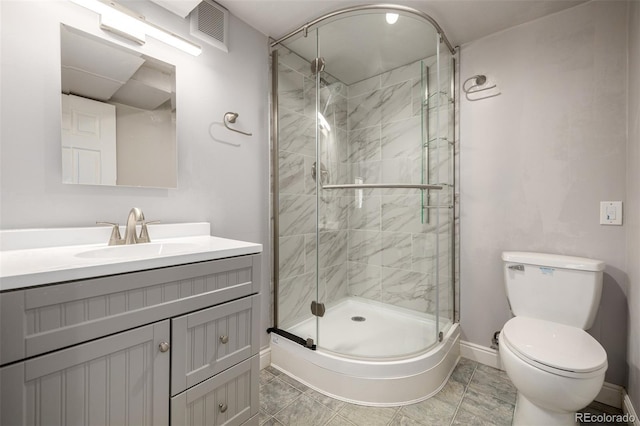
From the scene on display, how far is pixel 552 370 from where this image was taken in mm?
1133

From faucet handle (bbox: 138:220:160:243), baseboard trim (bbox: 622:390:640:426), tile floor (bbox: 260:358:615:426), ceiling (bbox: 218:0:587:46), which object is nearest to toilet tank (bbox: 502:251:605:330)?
baseboard trim (bbox: 622:390:640:426)

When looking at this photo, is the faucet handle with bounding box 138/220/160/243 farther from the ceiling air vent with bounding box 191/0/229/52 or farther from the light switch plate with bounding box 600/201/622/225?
the light switch plate with bounding box 600/201/622/225

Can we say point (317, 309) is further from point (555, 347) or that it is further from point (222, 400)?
point (555, 347)

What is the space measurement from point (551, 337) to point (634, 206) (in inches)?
30.7

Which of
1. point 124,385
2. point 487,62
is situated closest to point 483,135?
point 487,62

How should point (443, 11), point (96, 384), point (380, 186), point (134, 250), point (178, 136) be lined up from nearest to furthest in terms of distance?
point (96, 384) < point (134, 250) < point (178, 136) < point (443, 11) < point (380, 186)

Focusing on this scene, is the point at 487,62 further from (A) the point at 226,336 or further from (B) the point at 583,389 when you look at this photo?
(A) the point at 226,336

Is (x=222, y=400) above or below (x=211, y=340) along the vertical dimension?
below

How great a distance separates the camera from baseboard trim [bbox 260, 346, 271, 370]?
190 centimetres

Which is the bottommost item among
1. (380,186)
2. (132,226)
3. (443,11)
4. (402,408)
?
(402,408)

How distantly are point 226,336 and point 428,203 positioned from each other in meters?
1.48

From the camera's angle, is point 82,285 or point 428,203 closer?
point 82,285

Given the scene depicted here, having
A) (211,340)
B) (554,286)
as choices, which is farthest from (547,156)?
(211,340)

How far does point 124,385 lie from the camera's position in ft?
2.84
